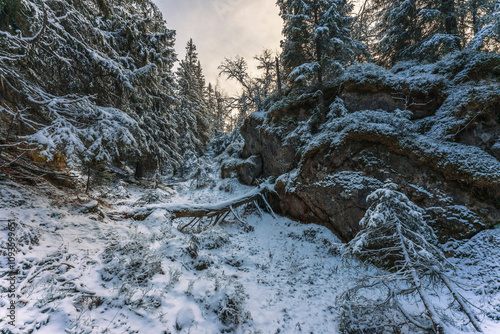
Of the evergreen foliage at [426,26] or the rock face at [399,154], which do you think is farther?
the evergreen foliage at [426,26]

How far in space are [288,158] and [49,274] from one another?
10846 mm

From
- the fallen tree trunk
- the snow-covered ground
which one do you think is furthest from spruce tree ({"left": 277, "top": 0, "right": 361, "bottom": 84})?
the snow-covered ground

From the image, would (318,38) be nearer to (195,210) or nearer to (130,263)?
(195,210)

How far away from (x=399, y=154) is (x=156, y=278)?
9.49 meters

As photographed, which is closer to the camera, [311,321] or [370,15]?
[311,321]

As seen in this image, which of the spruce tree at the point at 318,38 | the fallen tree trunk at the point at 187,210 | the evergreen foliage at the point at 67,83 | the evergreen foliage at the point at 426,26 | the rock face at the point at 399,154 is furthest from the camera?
the spruce tree at the point at 318,38

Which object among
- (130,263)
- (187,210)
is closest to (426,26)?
(187,210)

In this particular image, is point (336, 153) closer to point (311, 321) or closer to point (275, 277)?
point (275, 277)

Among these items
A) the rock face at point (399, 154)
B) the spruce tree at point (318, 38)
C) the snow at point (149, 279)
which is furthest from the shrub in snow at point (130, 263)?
the spruce tree at point (318, 38)

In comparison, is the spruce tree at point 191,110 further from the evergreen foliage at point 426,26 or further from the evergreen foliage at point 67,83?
the evergreen foliage at point 426,26

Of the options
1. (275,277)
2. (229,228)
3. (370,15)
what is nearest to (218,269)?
(275,277)

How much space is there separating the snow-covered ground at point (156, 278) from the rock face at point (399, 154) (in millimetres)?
1083

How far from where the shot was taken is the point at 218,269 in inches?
255

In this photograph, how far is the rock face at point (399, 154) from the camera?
20.3 feet
